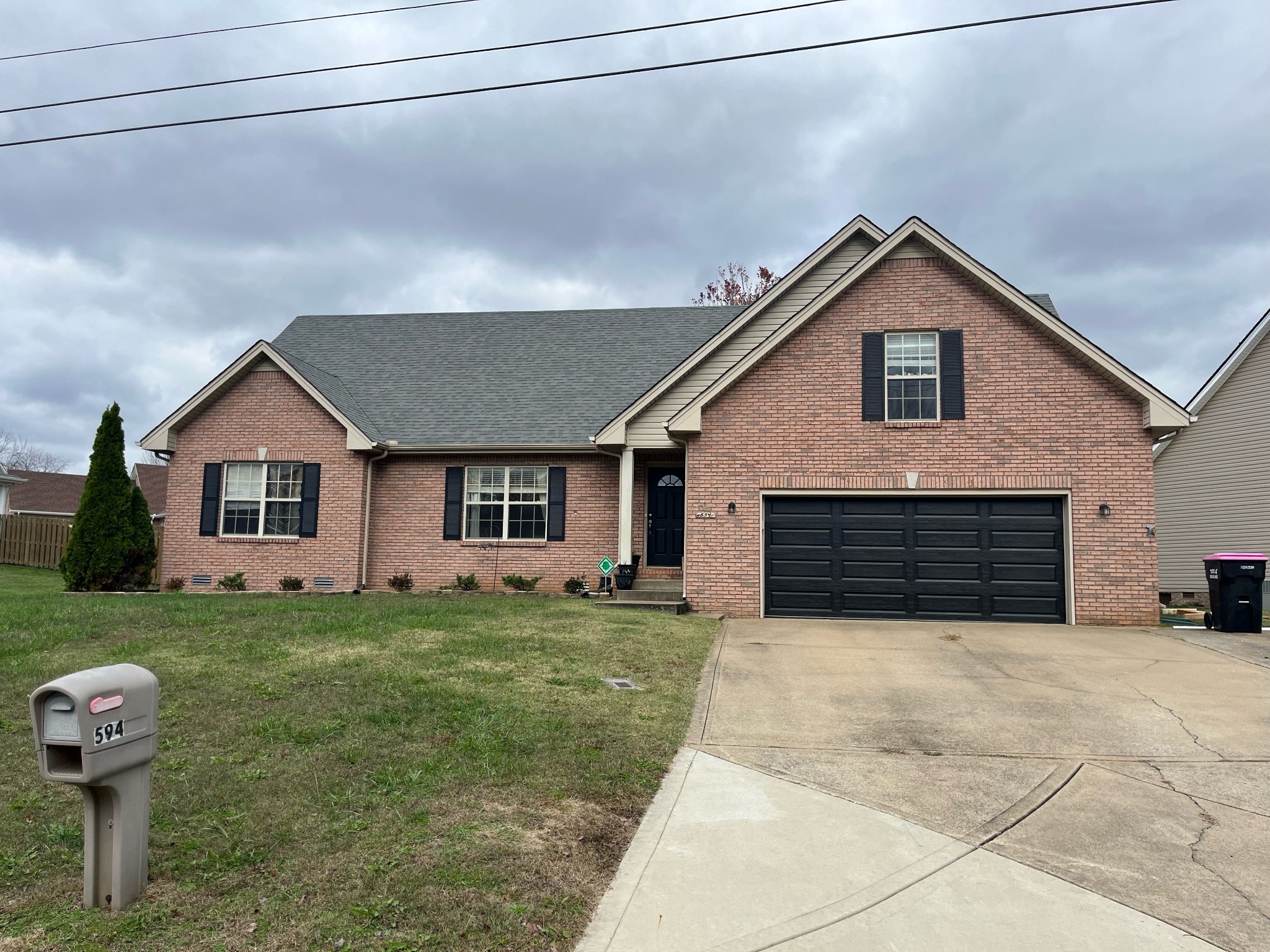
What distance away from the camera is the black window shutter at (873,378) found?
45.2ft

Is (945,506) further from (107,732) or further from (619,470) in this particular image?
(107,732)

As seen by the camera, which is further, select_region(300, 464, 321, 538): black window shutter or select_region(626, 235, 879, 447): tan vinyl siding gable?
select_region(300, 464, 321, 538): black window shutter

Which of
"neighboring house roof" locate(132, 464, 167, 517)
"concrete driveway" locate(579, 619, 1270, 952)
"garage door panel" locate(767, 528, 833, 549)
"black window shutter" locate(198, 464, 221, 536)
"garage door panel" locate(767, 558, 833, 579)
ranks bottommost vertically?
"concrete driveway" locate(579, 619, 1270, 952)

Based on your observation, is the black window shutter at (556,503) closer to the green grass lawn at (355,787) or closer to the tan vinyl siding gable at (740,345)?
the tan vinyl siding gable at (740,345)

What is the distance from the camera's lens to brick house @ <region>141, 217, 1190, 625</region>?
1323cm

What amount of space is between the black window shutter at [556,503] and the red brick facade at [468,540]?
→ 10cm

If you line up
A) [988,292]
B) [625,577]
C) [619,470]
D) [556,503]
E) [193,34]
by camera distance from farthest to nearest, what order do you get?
[556,503]
[619,470]
[625,577]
[988,292]
[193,34]

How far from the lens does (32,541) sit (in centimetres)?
2611

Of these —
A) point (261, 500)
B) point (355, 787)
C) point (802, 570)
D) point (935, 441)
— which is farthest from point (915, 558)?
point (261, 500)

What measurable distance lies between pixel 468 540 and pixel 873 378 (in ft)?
28.2

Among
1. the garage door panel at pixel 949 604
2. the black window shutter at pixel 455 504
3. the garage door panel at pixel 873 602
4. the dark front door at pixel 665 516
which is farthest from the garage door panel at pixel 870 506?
the black window shutter at pixel 455 504

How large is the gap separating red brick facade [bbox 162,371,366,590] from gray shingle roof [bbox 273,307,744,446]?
0.71 metres

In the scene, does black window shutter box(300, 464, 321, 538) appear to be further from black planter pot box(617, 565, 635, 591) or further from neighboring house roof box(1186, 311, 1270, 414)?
neighboring house roof box(1186, 311, 1270, 414)

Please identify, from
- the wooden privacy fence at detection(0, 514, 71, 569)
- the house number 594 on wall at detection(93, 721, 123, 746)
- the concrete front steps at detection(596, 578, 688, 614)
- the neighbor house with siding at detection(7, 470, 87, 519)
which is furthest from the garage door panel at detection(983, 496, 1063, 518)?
the neighbor house with siding at detection(7, 470, 87, 519)
